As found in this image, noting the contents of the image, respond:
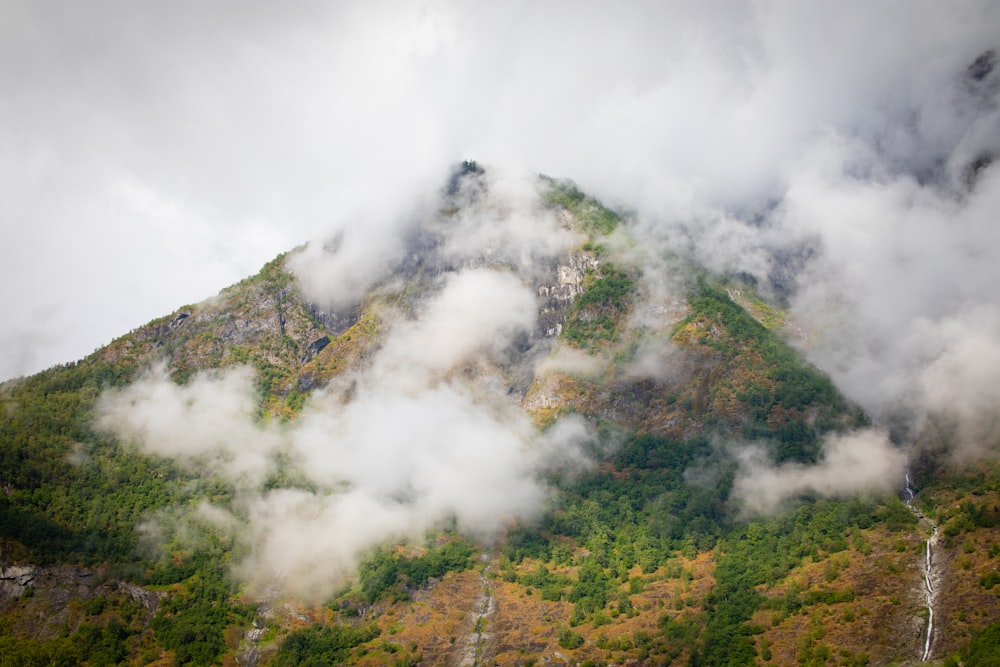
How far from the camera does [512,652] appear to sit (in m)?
199

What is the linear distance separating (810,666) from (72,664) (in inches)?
7100

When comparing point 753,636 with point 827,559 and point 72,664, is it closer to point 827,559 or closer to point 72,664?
point 827,559

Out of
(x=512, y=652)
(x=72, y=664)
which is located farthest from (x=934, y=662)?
(x=72, y=664)

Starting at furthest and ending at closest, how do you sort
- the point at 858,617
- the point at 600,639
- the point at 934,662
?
1. the point at 600,639
2. the point at 858,617
3. the point at 934,662

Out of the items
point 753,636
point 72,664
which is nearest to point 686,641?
point 753,636

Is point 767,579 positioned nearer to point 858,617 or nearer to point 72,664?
point 858,617

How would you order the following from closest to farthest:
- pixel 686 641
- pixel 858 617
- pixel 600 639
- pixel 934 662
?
pixel 934 662
pixel 858 617
pixel 686 641
pixel 600 639

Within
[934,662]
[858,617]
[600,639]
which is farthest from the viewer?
[600,639]

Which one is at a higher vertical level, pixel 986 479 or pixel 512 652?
pixel 986 479

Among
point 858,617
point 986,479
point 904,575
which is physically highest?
point 986,479

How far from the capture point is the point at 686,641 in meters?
183

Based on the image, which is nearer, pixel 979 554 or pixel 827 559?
pixel 979 554

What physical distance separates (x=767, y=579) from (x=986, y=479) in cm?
6350

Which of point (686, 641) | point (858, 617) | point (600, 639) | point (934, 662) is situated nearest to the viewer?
point (934, 662)
